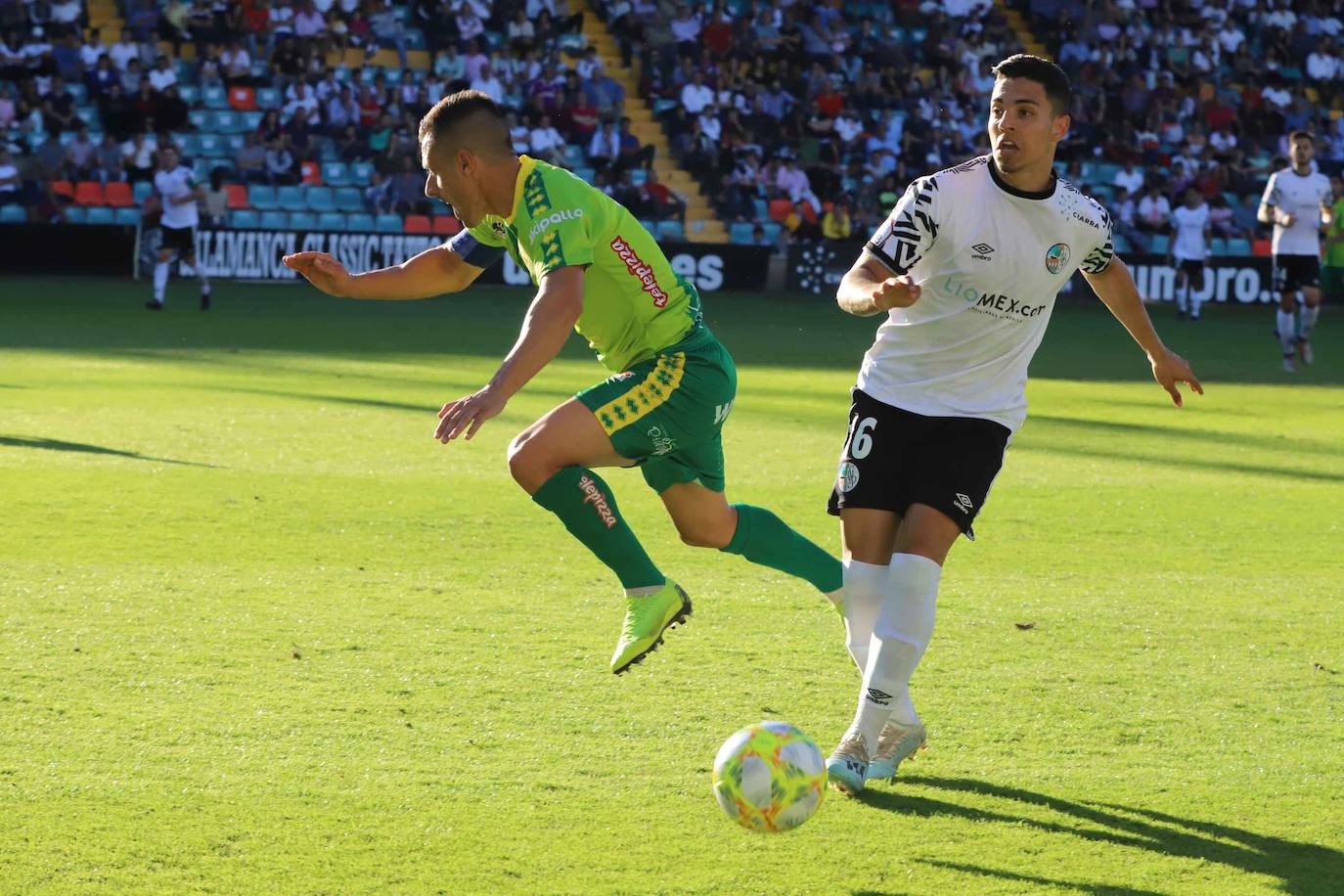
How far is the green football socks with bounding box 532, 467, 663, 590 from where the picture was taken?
5184mm

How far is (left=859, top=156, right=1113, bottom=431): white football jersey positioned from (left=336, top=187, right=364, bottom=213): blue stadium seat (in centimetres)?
2282

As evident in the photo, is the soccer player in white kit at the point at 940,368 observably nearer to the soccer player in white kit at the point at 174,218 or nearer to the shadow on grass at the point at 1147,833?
the shadow on grass at the point at 1147,833

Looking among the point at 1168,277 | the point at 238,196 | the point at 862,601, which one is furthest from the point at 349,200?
the point at 862,601

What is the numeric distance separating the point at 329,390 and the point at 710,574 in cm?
706

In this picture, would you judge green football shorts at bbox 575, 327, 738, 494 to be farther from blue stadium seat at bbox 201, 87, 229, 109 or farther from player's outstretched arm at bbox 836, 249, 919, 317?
blue stadium seat at bbox 201, 87, 229, 109

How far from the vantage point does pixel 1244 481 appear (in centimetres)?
1022

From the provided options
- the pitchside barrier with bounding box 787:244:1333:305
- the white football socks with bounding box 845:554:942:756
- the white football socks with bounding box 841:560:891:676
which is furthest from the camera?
the pitchside barrier with bounding box 787:244:1333:305

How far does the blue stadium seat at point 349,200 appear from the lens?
1051 inches

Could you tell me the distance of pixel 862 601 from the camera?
4.96m

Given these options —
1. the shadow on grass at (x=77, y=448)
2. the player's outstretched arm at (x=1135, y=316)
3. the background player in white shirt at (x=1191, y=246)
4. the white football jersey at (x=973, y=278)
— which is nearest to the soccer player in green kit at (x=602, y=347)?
the white football jersey at (x=973, y=278)

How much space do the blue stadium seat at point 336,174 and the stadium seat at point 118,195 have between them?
3.11 m

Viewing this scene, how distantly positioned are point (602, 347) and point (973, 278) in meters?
1.39

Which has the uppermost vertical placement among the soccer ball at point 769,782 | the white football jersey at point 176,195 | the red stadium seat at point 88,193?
the soccer ball at point 769,782

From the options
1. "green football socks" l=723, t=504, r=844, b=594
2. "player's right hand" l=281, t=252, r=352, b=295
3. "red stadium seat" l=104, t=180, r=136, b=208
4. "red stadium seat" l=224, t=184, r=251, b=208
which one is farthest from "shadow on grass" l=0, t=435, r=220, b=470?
"red stadium seat" l=224, t=184, r=251, b=208
